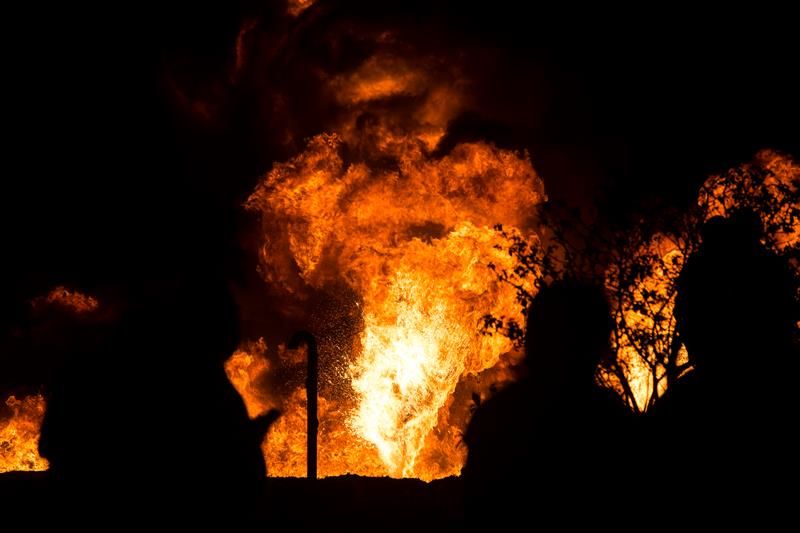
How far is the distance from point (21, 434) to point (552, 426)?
15.0 m

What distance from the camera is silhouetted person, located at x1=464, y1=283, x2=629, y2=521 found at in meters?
3.29

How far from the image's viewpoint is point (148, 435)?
3.32m

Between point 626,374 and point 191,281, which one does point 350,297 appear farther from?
point 191,281

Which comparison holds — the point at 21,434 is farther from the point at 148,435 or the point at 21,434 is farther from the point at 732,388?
the point at 732,388

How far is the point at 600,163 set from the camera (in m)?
18.2

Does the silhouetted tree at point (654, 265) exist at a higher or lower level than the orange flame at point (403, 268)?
lower

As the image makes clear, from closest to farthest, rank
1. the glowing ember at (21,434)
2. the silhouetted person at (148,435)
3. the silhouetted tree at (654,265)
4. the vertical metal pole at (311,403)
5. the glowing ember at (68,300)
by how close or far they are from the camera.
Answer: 1. the silhouetted person at (148,435)
2. the vertical metal pole at (311,403)
3. the silhouetted tree at (654,265)
4. the glowing ember at (21,434)
5. the glowing ember at (68,300)

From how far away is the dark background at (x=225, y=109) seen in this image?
1661 cm

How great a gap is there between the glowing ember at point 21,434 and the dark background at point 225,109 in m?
2.43

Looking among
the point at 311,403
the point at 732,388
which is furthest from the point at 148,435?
the point at 311,403

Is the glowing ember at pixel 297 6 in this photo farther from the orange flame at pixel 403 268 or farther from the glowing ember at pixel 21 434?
the glowing ember at pixel 21 434

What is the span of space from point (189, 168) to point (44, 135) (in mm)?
3256

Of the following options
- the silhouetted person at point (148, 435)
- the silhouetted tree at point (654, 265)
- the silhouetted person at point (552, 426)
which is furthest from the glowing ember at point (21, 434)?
the silhouetted person at point (552, 426)

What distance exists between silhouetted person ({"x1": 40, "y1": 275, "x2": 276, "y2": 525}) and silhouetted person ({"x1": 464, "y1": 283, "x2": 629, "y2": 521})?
117 centimetres
